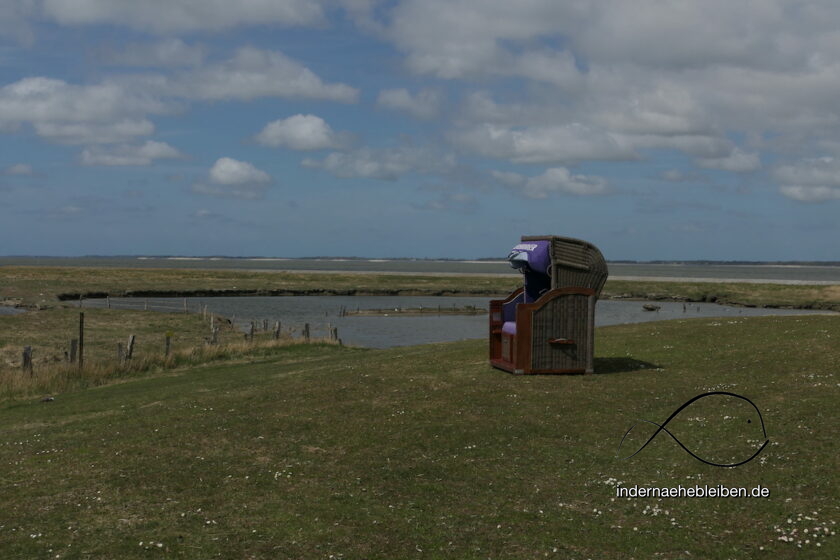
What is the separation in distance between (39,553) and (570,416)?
34.0ft

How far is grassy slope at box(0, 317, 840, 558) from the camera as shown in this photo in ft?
34.0

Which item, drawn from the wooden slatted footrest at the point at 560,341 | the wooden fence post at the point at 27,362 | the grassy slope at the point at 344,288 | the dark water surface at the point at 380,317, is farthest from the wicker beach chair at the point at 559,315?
A: the grassy slope at the point at 344,288

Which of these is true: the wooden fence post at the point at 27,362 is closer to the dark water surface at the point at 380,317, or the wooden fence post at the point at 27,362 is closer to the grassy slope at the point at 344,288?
the dark water surface at the point at 380,317

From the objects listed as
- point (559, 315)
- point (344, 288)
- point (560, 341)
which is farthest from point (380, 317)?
point (560, 341)

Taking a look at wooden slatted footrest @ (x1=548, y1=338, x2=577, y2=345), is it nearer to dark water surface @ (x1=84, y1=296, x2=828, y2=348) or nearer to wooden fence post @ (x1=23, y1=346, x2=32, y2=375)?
wooden fence post @ (x1=23, y1=346, x2=32, y2=375)

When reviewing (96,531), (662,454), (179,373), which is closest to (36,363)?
(179,373)

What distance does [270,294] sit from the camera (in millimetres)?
123438

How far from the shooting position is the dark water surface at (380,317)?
63875mm

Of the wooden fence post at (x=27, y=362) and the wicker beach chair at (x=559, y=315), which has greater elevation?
the wicker beach chair at (x=559, y=315)

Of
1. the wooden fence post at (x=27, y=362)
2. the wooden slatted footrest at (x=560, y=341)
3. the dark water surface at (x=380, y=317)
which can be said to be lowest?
the dark water surface at (x=380, y=317)

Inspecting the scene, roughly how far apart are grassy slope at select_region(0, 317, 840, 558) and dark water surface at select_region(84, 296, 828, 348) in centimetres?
3372

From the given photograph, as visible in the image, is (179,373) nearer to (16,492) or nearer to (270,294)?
(16,492)

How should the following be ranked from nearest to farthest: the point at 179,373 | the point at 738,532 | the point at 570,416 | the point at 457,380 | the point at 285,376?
1. the point at 738,532
2. the point at 570,416
3. the point at 457,380
4. the point at 285,376
5. the point at 179,373

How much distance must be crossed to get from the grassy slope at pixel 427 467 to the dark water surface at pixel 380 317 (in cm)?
3372
